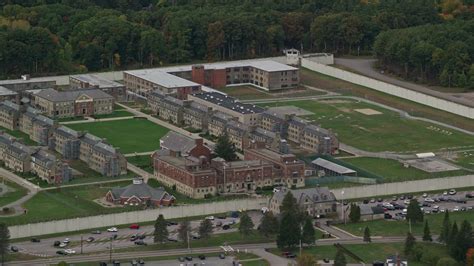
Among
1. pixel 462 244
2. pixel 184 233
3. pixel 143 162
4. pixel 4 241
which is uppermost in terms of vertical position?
pixel 462 244

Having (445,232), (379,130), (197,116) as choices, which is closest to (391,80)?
(379,130)

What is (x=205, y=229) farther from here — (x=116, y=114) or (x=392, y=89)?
(x=392, y=89)

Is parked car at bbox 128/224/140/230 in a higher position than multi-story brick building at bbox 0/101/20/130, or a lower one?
lower

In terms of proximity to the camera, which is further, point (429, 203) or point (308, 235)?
point (429, 203)

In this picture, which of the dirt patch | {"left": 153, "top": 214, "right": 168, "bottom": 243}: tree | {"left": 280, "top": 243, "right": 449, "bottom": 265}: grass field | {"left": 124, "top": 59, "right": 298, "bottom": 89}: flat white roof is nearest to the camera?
{"left": 280, "top": 243, "right": 449, "bottom": 265}: grass field

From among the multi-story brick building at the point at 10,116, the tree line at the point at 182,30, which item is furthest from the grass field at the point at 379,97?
the multi-story brick building at the point at 10,116

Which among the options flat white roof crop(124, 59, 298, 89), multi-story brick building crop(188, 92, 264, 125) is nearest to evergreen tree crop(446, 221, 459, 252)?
multi-story brick building crop(188, 92, 264, 125)

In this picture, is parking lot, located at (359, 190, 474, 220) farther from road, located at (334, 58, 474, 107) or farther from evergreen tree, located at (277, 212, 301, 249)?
road, located at (334, 58, 474, 107)
